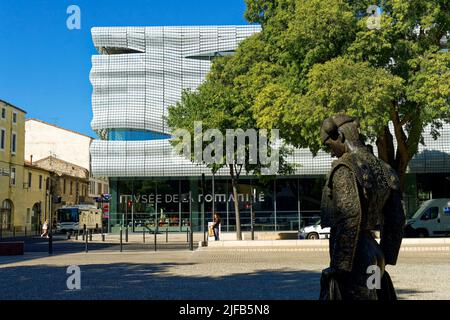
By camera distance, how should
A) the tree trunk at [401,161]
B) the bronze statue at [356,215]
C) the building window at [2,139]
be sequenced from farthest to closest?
the building window at [2,139], the tree trunk at [401,161], the bronze statue at [356,215]

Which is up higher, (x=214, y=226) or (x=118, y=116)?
(x=118, y=116)

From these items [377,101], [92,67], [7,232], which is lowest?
[7,232]

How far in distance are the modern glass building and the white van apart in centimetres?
978

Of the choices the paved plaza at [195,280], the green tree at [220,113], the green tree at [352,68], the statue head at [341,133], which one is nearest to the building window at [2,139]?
the green tree at [220,113]

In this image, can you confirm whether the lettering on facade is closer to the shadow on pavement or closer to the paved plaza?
the paved plaza

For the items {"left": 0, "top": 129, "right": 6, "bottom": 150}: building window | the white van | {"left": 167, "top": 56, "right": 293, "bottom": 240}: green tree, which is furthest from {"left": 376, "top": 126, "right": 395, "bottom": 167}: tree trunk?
{"left": 0, "top": 129, "right": 6, "bottom": 150}: building window

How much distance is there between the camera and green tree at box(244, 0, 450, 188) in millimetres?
20547

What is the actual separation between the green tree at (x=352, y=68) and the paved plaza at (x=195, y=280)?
19.8ft

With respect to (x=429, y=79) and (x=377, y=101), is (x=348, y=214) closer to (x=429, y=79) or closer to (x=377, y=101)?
(x=377, y=101)

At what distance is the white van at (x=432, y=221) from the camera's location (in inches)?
1251

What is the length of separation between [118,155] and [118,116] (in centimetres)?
320

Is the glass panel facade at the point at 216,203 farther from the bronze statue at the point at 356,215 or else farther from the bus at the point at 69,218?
the bronze statue at the point at 356,215
